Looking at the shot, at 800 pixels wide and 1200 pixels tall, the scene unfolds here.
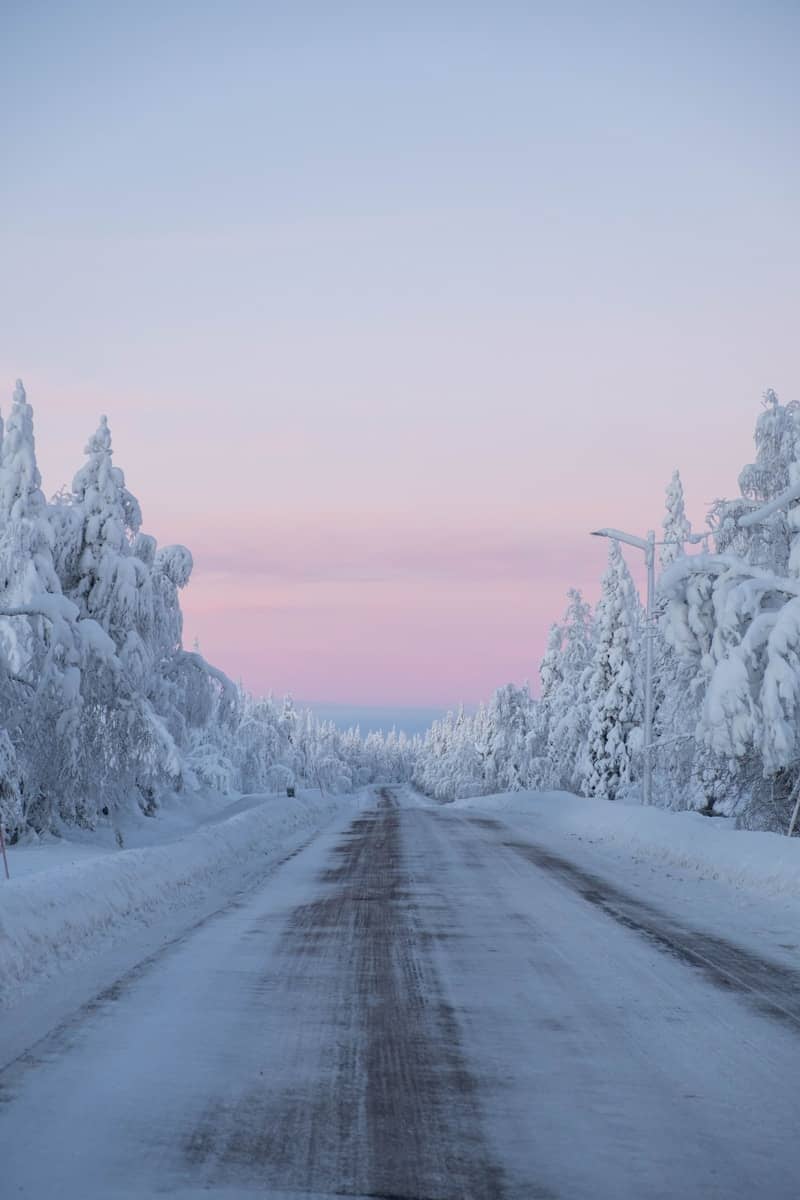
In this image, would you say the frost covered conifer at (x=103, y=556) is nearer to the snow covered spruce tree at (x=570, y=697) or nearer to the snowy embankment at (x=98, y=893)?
the snowy embankment at (x=98, y=893)

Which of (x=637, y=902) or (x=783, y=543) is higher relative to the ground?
(x=783, y=543)

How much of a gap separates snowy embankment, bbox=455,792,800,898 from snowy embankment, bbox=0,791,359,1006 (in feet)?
22.0

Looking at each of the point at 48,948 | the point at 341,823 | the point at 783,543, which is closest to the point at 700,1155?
the point at 48,948

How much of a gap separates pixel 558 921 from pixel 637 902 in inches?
83.2

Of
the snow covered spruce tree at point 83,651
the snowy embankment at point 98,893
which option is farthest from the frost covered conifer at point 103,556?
the snowy embankment at point 98,893

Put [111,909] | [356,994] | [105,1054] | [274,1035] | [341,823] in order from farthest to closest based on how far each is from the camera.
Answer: [341,823]
[111,909]
[356,994]
[274,1035]
[105,1054]

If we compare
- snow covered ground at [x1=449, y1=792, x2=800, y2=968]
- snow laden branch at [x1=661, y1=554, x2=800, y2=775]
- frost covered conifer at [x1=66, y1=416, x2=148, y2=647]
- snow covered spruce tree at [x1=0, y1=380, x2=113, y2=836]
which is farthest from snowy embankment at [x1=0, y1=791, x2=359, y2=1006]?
snow laden branch at [x1=661, y1=554, x2=800, y2=775]

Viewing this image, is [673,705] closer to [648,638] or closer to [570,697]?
[648,638]

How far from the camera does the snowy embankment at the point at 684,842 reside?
1386cm

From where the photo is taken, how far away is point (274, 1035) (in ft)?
20.5

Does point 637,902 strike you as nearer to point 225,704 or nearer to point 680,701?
point 680,701

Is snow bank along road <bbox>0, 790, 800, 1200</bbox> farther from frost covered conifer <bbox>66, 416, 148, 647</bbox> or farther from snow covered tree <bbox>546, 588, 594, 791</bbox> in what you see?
snow covered tree <bbox>546, 588, 594, 791</bbox>

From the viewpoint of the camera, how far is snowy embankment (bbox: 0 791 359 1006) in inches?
Answer: 315

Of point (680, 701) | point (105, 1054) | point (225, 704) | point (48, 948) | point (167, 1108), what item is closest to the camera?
point (167, 1108)
